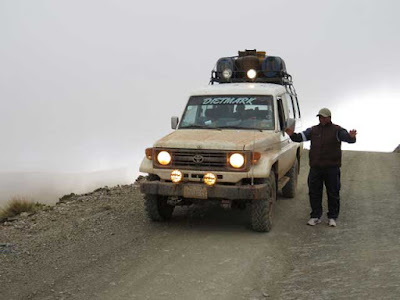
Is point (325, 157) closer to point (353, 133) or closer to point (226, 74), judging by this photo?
point (353, 133)

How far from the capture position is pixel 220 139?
23.6 feet

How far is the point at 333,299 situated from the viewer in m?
4.75

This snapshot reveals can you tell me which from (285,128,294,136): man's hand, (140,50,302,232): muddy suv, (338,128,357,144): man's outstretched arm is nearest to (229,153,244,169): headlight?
(140,50,302,232): muddy suv

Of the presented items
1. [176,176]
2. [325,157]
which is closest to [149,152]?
[176,176]

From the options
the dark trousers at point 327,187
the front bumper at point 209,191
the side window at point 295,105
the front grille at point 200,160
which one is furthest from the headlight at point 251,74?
the front bumper at point 209,191

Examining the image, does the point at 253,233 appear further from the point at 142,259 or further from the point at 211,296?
the point at 211,296

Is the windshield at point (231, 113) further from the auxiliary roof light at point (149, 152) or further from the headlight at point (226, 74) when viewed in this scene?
the headlight at point (226, 74)

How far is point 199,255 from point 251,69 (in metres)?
6.63

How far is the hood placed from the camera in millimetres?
6965

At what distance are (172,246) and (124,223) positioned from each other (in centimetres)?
179

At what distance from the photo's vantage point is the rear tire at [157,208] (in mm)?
7742

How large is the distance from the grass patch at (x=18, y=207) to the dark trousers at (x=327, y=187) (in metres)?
6.55

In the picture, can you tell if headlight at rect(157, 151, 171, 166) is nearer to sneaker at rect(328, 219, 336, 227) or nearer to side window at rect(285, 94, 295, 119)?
sneaker at rect(328, 219, 336, 227)

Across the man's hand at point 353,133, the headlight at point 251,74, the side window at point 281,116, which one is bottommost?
the man's hand at point 353,133
